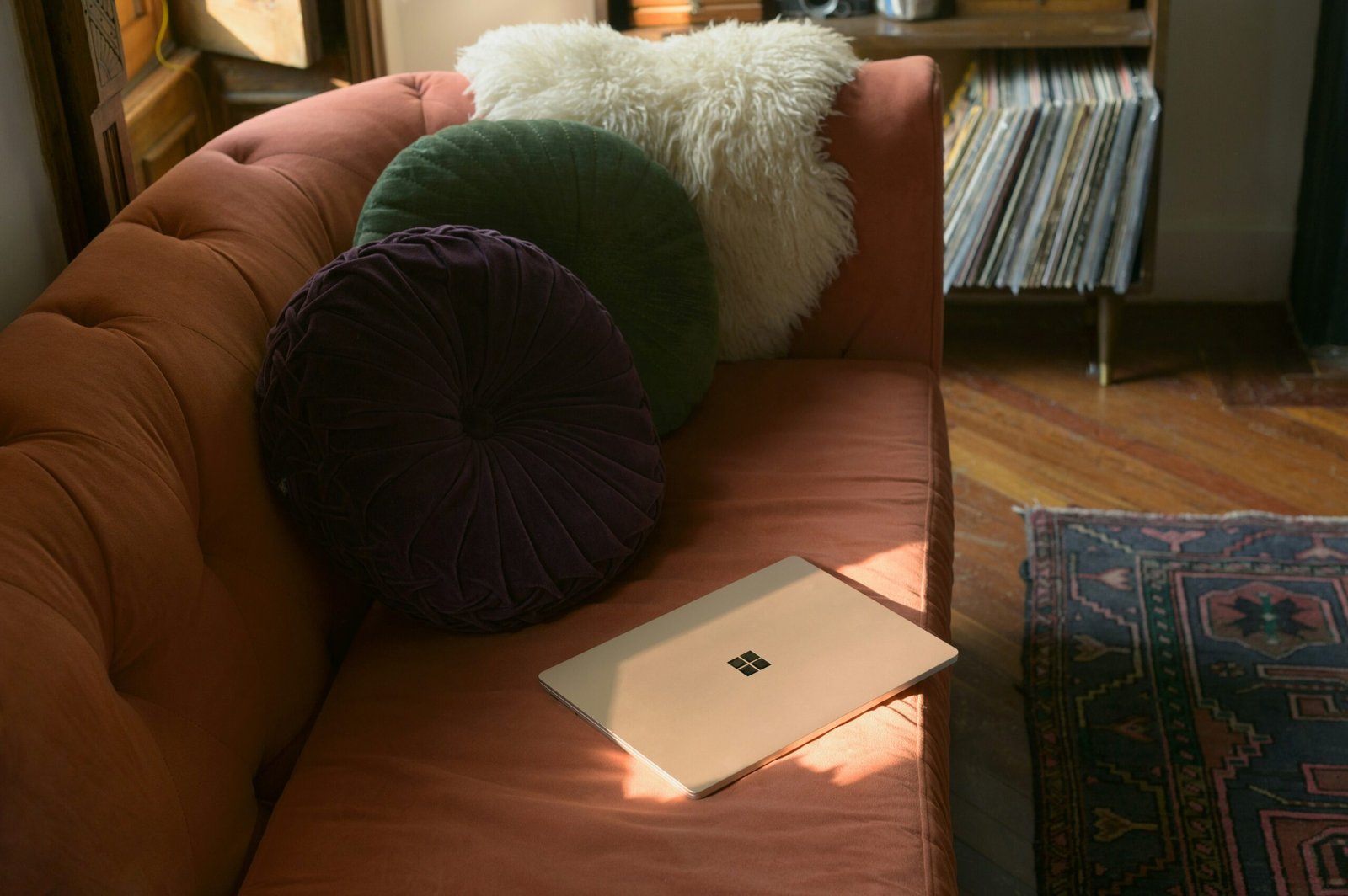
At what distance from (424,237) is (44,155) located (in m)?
0.42

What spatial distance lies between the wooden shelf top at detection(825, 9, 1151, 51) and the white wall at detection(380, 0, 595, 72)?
0.54m

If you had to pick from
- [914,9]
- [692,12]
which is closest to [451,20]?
[692,12]

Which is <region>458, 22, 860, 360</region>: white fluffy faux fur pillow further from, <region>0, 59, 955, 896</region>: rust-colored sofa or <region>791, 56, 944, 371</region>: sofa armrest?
<region>0, 59, 955, 896</region>: rust-colored sofa

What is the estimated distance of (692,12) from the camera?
2.37 m

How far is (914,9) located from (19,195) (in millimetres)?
1594

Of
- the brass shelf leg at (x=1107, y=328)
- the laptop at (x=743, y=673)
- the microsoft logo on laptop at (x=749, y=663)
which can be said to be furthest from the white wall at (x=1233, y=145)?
the microsoft logo on laptop at (x=749, y=663)

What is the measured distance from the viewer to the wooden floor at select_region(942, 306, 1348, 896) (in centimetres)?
160

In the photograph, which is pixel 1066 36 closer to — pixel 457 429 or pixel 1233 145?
pixel 1233 145

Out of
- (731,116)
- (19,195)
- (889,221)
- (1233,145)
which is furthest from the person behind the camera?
(1233,145)

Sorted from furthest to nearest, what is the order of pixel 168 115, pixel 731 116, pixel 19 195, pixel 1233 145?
1. pixel 1233 145
2. pixel 168 115
3. pixel 731 116
4. pixel 19 195

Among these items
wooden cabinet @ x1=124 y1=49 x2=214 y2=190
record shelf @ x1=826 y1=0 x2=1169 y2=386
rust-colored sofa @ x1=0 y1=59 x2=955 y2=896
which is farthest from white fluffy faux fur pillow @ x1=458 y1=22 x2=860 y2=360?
record shelf @ x1=826 y1=0 x2=1169 y2=386

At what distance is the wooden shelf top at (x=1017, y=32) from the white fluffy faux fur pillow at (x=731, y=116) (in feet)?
2.15

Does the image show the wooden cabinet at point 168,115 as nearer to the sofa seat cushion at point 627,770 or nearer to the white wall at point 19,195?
the white wall at point 19,195

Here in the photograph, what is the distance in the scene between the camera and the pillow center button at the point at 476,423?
122 cm
